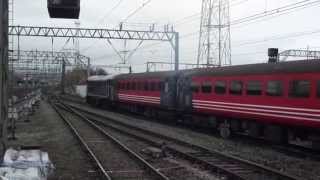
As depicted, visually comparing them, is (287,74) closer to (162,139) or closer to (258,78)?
(258,78)

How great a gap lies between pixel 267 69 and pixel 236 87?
2383 millimetres

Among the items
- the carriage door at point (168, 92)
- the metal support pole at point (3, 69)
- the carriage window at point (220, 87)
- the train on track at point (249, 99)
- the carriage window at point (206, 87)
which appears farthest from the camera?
the carriage door at point (168, 92)

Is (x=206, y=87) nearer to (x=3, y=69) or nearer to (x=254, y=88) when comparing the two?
(x=254, y=88)

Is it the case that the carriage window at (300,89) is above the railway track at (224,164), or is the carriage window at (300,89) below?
above

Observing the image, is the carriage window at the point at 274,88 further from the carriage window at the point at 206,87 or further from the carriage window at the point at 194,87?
the carriage window at the point at 194,87

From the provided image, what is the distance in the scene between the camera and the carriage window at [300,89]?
16.8 m

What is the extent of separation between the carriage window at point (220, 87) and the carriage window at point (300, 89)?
498 cm

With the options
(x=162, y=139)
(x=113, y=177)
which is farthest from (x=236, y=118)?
(x=113, y=177)

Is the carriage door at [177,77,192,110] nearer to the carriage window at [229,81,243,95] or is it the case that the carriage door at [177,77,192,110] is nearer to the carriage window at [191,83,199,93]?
the carriage window at [191,83,199,93]

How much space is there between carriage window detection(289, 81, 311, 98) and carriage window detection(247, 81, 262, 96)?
2.07 meters

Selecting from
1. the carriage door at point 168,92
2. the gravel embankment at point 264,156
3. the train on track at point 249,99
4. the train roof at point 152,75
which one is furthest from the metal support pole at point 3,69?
the train roof at point 152,75

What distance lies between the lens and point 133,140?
71.9ft

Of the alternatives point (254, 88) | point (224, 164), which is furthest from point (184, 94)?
point (224, 164)

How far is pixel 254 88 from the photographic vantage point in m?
20.0
